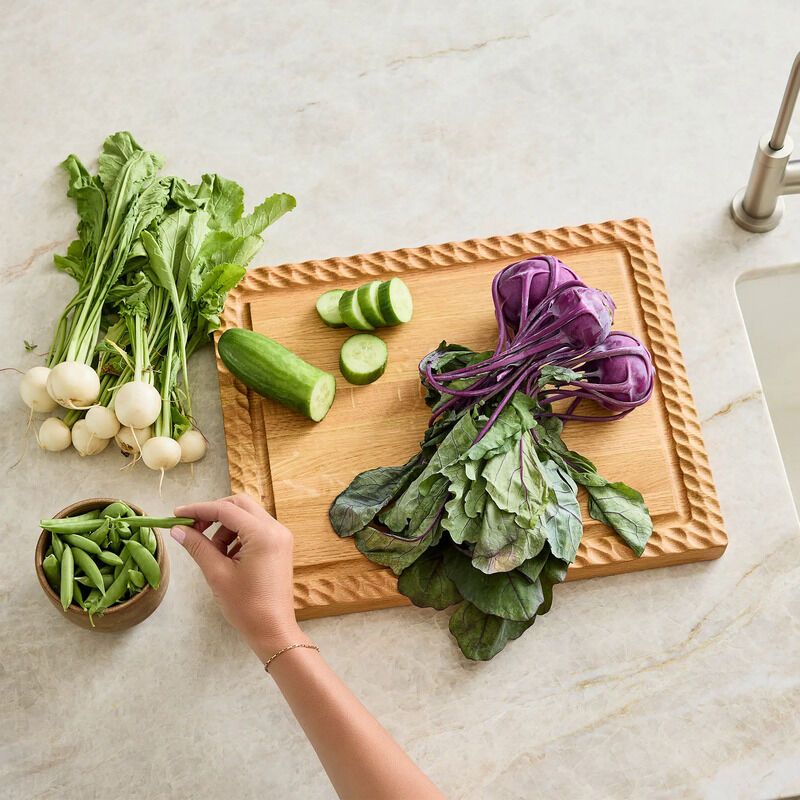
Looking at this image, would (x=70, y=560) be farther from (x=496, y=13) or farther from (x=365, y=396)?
(x=496, y=13)

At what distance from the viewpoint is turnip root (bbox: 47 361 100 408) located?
1713 mm

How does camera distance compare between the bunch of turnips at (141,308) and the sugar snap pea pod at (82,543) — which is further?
the bunch of turnips at (141,308)

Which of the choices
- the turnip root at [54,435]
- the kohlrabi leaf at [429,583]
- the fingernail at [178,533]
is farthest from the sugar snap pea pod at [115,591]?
the kohlrabi leaf at [429,583]

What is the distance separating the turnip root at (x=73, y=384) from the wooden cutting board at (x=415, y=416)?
0.81 feet

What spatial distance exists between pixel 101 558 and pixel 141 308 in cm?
51

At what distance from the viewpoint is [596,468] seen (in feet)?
5.57

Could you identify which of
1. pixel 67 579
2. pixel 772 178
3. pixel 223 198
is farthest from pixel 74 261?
pixel 772 178

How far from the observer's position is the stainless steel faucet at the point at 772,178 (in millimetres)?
1631

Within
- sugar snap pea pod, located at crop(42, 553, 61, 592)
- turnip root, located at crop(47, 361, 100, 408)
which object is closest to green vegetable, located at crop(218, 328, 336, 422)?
turnip root, located at crop(47, 361, 100, 408)

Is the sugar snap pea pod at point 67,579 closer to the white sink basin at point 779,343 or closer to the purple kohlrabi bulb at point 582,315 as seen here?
the purple kohlrabi bulb at point 582,315

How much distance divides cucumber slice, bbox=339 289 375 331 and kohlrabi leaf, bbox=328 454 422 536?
0.28 metres

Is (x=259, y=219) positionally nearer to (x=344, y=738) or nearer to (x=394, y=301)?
(x=394, y=301)

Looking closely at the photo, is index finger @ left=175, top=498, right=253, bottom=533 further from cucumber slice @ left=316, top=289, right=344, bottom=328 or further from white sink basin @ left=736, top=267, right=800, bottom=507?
white sink basin @ left=736, top=267, right=800, bottom=507

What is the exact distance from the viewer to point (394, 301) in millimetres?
1726
